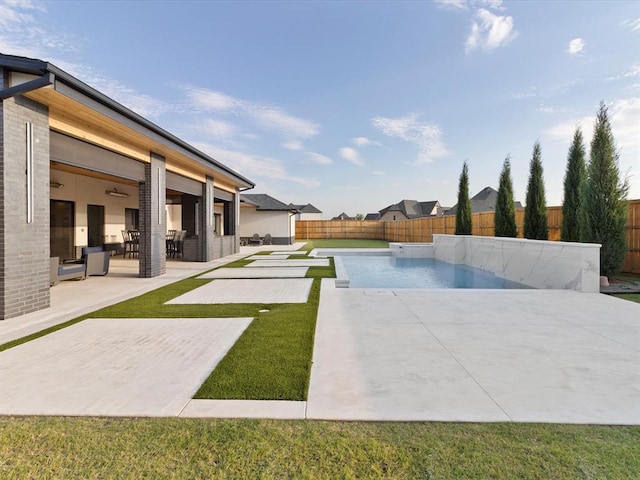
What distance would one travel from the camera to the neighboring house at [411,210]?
184 ft

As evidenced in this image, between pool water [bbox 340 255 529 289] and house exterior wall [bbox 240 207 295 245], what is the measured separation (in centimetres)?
1132

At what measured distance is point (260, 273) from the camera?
32.8 ft

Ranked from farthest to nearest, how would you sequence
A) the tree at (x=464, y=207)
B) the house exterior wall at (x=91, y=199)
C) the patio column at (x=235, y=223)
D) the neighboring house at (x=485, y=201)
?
1. the neighboring house at (x=485, y=201)
2. the patio column at (x=235, y=223)
3. the tree at (x=464, y=207)
4. the house exterior wall at (x=91, y=199)

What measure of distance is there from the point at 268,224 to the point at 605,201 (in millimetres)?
20130

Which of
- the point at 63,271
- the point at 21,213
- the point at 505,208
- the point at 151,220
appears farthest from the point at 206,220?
the point at 505,208

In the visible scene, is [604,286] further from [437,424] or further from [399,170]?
[399,170]

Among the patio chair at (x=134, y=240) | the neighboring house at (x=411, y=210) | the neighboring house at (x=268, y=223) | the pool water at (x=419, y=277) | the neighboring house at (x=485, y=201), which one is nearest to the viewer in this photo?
the pool water at (x=419, y=277)

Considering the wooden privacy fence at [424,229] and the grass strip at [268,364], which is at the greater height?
the wooden privacy fence at [424,229]

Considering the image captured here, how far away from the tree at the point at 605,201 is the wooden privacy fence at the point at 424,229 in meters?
1.84

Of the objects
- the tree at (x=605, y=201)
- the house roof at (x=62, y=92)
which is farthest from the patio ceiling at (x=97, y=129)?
the tree at (x=605, y=201)

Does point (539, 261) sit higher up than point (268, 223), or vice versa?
point (268, 223)

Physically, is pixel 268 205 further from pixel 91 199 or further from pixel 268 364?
pixel 268 364

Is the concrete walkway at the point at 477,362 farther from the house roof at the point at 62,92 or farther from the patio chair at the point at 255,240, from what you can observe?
the patio chair at the point at 255,240

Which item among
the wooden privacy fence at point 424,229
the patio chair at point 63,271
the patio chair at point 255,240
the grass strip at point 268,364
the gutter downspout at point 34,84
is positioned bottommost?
the grass strip at point 268,364
